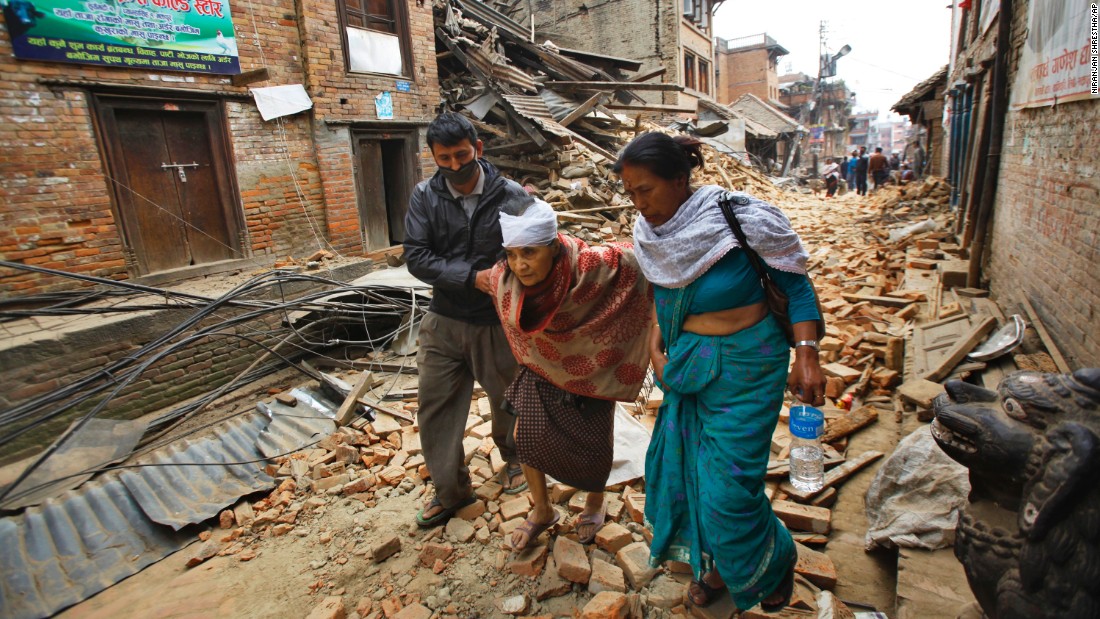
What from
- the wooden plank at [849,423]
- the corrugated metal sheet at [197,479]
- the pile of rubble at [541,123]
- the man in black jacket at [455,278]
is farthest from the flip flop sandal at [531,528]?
the pile of rubble at [541,123]

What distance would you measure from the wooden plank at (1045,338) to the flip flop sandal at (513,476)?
10.7 ft

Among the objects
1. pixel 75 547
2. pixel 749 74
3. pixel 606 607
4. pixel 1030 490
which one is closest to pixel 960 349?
pixel 1030 490

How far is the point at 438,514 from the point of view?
3.17 metres

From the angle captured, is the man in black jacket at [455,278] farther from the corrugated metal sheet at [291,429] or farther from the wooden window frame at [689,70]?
the wooden window frame at [689,70]

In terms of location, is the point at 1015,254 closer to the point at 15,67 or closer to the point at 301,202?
the point at 301,202

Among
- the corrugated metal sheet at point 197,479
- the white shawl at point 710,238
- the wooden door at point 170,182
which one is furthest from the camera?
the wooden door at point 170,182

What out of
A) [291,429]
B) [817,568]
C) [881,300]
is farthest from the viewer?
[881,300]

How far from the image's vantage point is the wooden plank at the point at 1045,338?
3.40 m

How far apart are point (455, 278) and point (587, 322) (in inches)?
28.3

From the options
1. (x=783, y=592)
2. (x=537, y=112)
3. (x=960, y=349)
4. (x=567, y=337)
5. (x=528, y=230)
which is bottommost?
(x=783, y=592)

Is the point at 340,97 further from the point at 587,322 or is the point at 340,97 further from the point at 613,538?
the point at 613,538

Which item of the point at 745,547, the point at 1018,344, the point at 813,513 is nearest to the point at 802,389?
the point at 745,547

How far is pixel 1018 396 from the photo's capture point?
1.40 metres

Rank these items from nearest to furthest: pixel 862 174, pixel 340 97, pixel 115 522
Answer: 1. pixel 115 522
2. pixel 340 97
3. pixel 862 174
